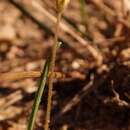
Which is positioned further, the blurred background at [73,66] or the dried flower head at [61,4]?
the blurred background at [73,66]

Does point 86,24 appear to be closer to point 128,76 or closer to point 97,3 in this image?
point 97,3

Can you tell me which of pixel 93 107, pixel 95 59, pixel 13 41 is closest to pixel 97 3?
pixel 95 59

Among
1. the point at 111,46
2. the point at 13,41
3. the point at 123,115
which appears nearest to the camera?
the point at 123,115

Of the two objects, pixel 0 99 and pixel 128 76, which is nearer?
pixel 128 76

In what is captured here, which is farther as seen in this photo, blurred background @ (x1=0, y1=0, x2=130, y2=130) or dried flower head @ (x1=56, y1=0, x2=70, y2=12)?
blurred background @ (x1=0, y1=0, x2=130, y2=130)

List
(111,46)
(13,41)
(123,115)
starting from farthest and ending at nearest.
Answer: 1. (13,41)
2. (111,46)
3. (123,115)

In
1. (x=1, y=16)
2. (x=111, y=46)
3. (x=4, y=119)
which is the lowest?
(x=4, y=119)

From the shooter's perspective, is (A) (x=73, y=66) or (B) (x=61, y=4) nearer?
(B) (x=61, y=4)

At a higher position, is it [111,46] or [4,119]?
[111,46]
